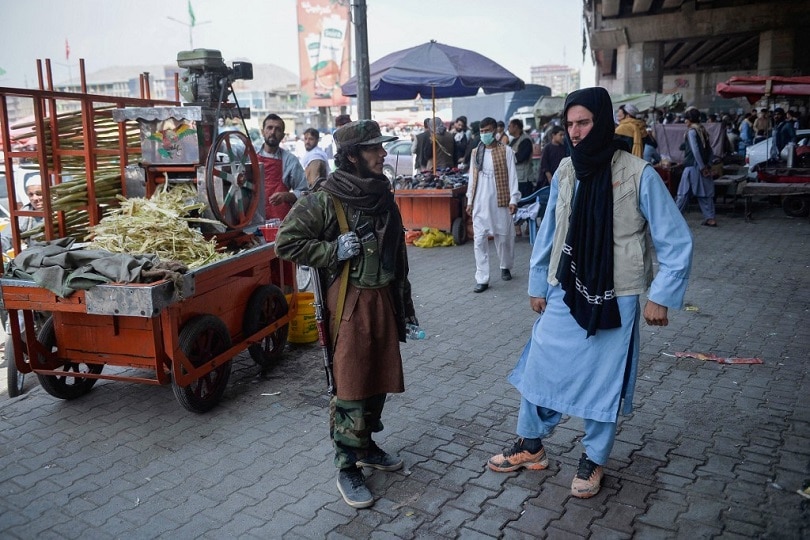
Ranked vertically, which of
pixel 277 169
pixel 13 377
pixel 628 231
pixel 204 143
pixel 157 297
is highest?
pixel 204 143

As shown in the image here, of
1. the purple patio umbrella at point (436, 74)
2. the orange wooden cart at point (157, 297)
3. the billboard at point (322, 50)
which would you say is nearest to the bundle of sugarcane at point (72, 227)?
the orange wooden cart at point (157, 297)

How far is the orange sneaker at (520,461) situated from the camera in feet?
12.2

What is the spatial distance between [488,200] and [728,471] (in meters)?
4.66

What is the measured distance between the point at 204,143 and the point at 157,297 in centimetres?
158

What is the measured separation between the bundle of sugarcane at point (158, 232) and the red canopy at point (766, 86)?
11.3 m

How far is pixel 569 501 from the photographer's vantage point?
3.42 meters

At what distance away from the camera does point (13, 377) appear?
4.96 metres

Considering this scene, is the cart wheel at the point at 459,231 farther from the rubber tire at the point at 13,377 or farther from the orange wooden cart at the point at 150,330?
the rubber tire at the point at 13,377

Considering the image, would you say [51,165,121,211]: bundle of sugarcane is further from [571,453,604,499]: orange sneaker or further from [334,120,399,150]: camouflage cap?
[571,453,604,499]: orange sneaker

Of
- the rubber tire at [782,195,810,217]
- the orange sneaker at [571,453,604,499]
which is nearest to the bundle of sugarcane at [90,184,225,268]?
the orange sneaker at [571,453,604,499]

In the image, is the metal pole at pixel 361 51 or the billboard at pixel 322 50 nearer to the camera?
the metal pole at pixel 361 51

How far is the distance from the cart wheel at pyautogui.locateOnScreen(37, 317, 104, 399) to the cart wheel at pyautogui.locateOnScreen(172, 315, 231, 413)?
763 millimetres

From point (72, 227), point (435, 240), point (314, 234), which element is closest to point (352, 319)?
point (314, 234)

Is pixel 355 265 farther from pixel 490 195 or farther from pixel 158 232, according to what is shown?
pixel 490 195
